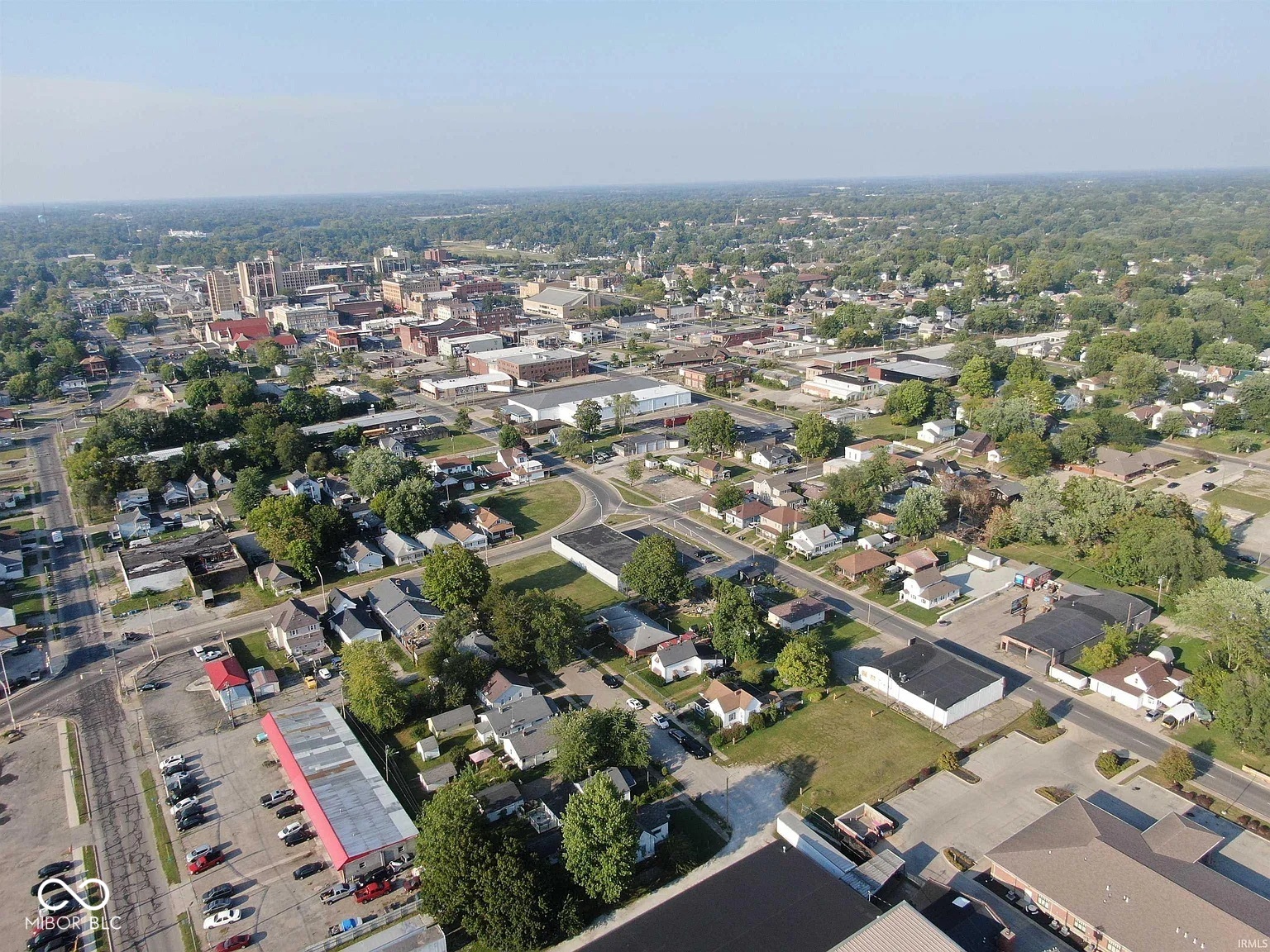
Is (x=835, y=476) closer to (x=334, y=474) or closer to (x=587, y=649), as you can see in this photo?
(x=587, y=649)

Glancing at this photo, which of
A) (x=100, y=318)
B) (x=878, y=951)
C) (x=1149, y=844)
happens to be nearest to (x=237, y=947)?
(x=878, y=951)

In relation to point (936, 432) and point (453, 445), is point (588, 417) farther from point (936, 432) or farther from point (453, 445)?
point (936, 432)

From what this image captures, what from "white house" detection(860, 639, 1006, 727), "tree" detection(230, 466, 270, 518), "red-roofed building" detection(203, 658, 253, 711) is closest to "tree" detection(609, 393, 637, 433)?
"tree" detection(230, 466, 270, 518)

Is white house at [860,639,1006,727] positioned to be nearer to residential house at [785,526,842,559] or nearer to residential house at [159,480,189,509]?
residential house at [785,526,842,559]

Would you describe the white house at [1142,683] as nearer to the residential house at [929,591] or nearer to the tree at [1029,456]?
the residential house at [929,591]

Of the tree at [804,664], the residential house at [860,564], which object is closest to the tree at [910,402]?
the residential house at [860,564]
